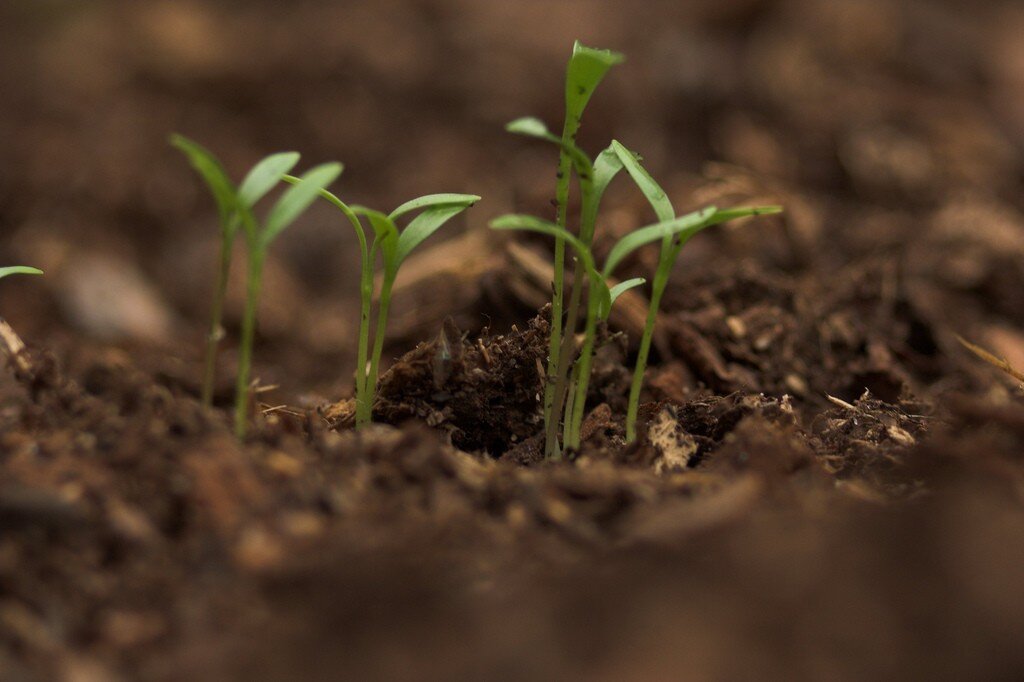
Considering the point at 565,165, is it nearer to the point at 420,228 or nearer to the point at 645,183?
the point at 645,183

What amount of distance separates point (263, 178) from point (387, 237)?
0.67ft

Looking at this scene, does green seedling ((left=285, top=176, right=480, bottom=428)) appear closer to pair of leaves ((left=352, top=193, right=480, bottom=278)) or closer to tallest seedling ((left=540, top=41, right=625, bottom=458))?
pair of leaves ((left=352, top=193, right=480, bottom=278))

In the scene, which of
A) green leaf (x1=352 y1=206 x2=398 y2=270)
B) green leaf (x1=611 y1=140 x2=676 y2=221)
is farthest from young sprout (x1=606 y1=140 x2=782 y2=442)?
green leaf (x1=352 y1=206 x2=398 y2=270)

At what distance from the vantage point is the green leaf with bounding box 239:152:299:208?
3.65 feet

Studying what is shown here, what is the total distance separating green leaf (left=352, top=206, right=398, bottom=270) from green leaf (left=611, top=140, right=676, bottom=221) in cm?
34

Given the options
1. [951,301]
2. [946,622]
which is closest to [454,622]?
[946,622]

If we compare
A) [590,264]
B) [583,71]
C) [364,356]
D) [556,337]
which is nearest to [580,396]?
[556,337]

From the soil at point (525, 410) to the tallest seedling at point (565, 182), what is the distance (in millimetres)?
74

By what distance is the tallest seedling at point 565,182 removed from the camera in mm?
1149

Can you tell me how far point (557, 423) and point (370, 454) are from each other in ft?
1.07

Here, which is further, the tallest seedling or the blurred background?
the blurred background

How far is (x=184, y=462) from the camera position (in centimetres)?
105

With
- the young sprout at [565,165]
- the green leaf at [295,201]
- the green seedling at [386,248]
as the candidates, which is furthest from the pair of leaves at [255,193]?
the young sprout at [565,165]

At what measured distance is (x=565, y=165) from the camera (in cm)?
129
